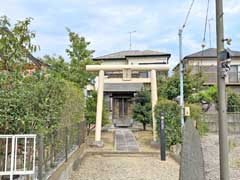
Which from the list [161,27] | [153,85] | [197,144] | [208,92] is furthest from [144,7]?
[208,92]

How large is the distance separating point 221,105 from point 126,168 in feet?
14.1

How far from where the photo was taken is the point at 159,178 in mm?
6262

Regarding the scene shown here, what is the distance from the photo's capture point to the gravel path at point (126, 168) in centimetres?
636

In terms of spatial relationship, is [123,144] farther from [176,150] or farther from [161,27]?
[161,27]

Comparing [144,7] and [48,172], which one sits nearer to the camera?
[48,172]

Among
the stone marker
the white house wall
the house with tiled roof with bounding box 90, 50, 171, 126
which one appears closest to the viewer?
the stone marker

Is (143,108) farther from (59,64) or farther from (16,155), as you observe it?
(16,155)

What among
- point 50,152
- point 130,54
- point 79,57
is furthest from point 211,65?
point 50,152

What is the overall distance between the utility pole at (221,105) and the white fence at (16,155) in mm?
2649

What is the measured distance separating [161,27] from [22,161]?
5.93 meters

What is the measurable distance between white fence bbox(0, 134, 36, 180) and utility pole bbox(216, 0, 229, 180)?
2.65 meters

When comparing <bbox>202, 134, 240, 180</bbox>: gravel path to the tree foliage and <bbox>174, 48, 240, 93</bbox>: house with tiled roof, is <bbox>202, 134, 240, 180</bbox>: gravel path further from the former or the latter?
<bbox>174, 48, 240, 93</bbox>: house with tiled roof

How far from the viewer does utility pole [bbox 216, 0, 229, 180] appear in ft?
11.5

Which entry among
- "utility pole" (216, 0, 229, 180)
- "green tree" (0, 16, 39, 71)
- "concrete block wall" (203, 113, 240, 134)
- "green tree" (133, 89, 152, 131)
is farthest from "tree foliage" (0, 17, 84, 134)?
"concrete block wall" (203, 113, 240, 134)
